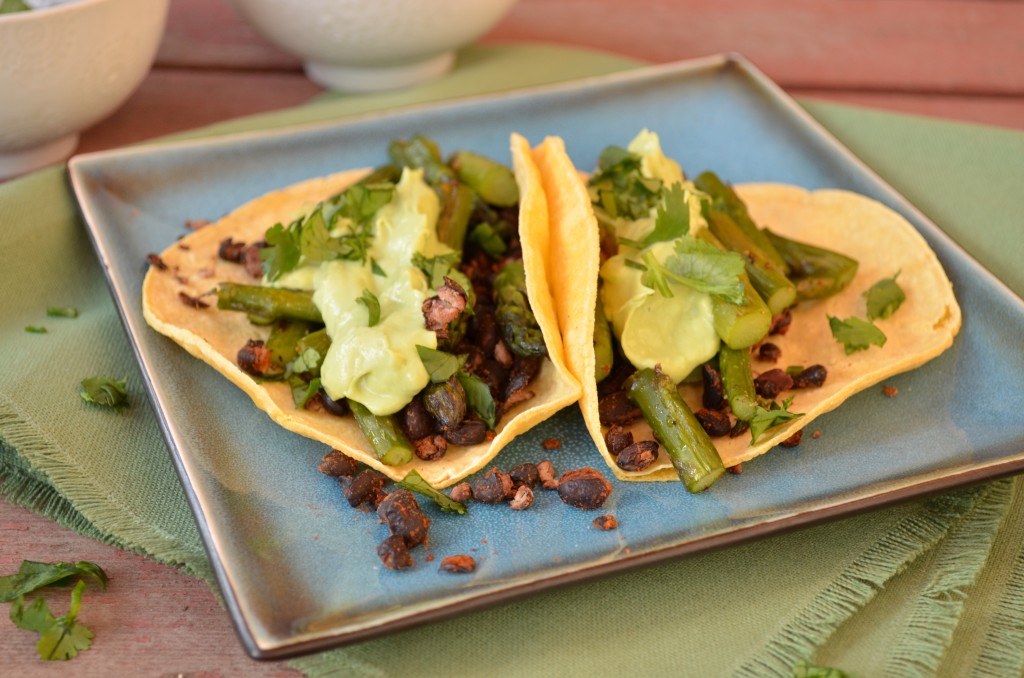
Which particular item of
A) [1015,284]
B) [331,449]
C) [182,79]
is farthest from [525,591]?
[182,79]

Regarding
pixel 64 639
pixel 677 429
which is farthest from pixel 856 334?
pixel 64 639

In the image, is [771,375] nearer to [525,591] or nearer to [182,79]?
[525,591]

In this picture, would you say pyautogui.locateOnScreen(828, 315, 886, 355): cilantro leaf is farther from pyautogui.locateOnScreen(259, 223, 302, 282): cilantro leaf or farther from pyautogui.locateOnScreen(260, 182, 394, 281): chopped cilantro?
pyautogui.locateOnScreen(259, 223, 302, 282): cilantro leaf

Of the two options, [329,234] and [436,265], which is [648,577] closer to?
[436,265]

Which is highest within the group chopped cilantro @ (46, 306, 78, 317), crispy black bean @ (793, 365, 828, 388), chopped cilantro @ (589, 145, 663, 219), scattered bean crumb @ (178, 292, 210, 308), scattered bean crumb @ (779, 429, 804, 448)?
chopped cilantro @ (589, 145, 663, 219)

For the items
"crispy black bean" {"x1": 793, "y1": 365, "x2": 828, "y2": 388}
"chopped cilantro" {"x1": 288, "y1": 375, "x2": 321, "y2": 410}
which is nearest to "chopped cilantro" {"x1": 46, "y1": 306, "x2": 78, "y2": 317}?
"chopped cilantro" {"x1": 288, "y1": 375, "x2": 321, "y2": 410}

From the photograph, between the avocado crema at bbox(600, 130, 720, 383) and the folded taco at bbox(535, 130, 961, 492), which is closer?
the folded taco at bbox(535, 130, 961, 492)
